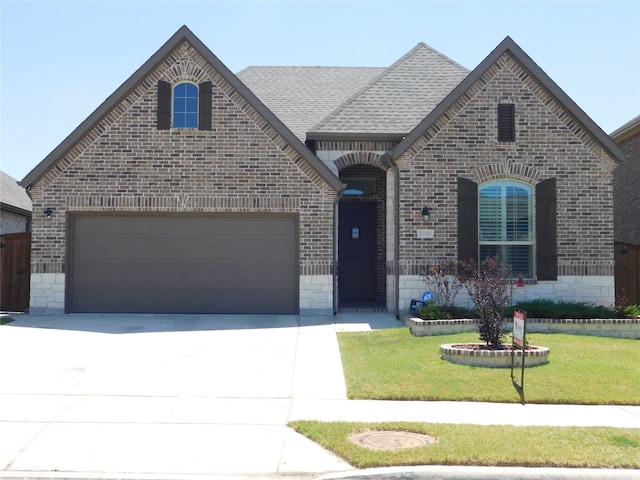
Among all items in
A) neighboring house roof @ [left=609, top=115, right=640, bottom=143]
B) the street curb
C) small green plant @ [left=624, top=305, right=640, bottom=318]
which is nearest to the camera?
the street curb

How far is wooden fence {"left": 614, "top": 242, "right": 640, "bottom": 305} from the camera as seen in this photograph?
16.3 meters

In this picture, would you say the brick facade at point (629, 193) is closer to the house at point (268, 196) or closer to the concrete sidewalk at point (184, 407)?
the house at point (268, 196)

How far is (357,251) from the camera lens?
57.8ft

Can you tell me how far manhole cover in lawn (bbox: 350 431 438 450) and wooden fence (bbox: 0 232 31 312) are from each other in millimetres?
12637

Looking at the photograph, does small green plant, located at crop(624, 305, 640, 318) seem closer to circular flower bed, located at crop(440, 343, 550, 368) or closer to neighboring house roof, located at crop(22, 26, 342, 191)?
circular flower bed, located at crop(440, 343, 550, 368)

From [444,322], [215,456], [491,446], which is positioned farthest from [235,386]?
[444,322]

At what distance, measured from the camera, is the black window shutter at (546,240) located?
A: 567 inches

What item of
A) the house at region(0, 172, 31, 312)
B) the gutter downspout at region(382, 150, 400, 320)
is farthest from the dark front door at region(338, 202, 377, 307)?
the house at region(0, 172, 31, 312)

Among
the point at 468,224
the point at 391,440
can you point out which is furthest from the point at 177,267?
the point at 391,440

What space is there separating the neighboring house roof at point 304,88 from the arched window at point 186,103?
9.55 ft

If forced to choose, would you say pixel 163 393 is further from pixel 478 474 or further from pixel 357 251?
pixel 357 251

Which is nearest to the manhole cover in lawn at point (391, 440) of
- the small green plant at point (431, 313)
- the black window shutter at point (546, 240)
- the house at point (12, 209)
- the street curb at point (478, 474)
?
the street curb at point (478, 474)

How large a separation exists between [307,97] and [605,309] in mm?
10401

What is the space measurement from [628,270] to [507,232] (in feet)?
13.7
